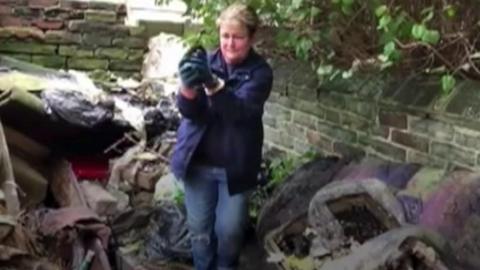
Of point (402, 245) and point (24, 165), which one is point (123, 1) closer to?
point (24, 165)

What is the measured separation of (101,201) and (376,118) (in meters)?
1.84

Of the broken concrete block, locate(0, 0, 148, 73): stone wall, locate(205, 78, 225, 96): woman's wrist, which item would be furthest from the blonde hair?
locate(0, 0, 148, 73): stone wall

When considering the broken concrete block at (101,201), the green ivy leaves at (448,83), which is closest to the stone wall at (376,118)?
the green ivy leaves at (448,83)

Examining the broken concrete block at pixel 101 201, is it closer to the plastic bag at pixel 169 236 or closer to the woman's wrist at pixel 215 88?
the plastic bag at pixel 169 236

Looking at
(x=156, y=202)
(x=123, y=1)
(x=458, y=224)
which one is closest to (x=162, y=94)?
(x=123, y=1)

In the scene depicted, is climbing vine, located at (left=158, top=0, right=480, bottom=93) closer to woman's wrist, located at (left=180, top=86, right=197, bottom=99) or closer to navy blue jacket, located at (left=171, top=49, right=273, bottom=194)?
navy blue jacket, located at (left=171, top=49, right=273, bottom=194)

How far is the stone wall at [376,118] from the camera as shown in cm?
358

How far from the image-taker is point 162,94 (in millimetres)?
6688

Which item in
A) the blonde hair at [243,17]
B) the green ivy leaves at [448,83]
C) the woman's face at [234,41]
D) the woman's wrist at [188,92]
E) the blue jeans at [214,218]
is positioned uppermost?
the blonde hair at [243,17]

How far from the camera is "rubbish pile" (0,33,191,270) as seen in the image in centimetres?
420

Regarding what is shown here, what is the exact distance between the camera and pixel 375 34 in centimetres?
445

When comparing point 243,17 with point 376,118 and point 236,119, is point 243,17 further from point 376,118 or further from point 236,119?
point 376,118

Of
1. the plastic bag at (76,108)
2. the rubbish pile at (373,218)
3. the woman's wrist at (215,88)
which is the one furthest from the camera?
the plastic bag at (76,108)

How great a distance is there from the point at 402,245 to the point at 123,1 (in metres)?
5.49
